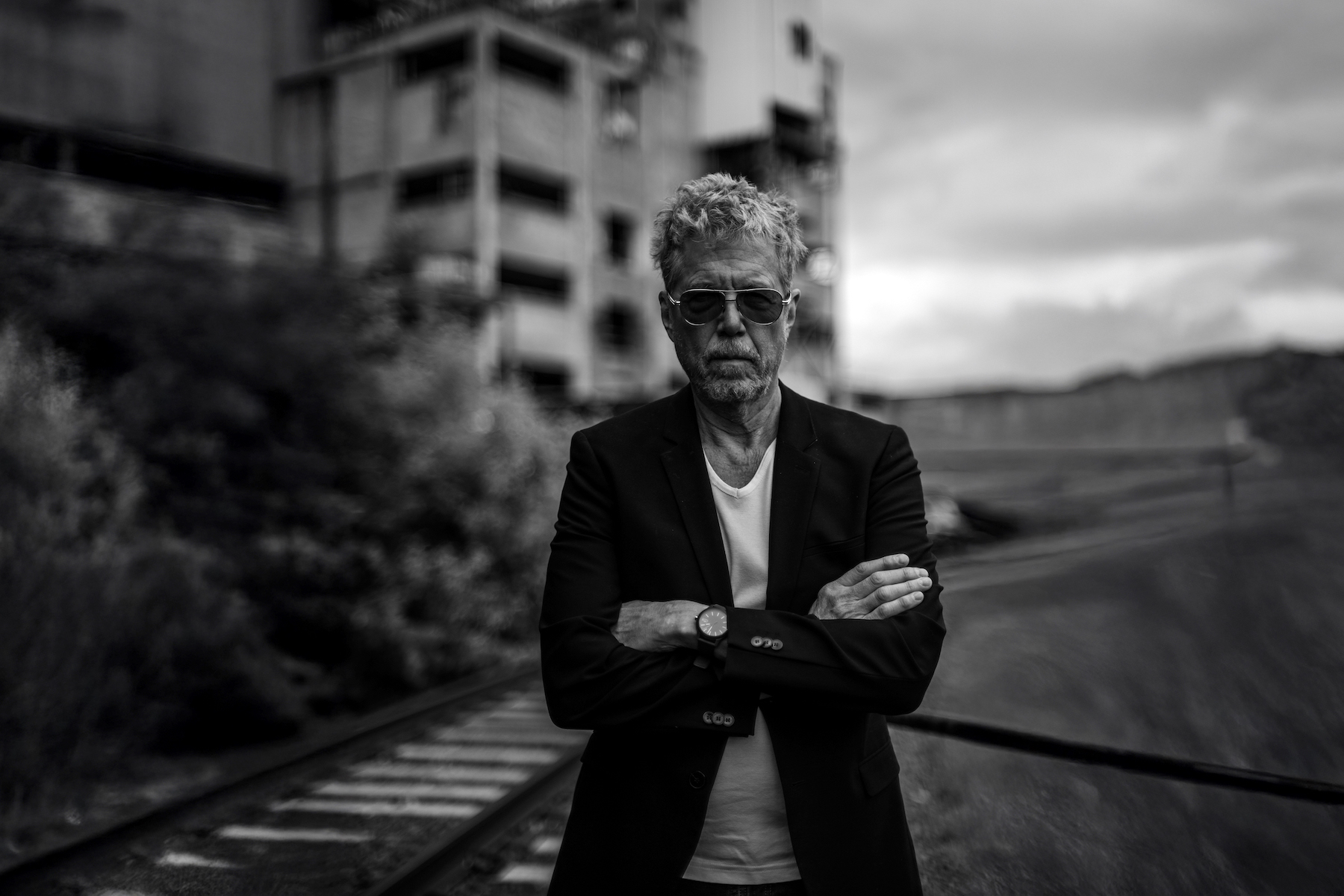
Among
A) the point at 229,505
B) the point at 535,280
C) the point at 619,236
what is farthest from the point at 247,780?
the point at 619,236

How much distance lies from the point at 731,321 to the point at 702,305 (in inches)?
2.9

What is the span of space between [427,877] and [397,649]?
24.3ft

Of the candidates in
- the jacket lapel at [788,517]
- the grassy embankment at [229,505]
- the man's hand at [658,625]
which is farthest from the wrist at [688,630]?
the grassy embankment at [229,505]

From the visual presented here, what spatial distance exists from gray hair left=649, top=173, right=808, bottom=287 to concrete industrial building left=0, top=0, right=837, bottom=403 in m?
20.6

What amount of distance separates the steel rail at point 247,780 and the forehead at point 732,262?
522 cm

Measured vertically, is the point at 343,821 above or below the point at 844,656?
below

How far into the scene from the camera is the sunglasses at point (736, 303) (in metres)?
2.23

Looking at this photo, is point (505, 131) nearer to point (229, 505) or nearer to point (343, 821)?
point (229, 505)

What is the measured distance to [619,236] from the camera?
1449 inches

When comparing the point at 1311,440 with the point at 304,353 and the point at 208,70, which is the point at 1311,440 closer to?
the point at 304,353

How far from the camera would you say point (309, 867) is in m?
5.61

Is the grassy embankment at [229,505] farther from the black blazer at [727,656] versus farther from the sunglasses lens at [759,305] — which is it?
the sunglasses lens at [759,305]

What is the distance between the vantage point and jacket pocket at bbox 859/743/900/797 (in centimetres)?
210

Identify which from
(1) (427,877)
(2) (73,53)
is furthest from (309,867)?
(2) (73,53)
